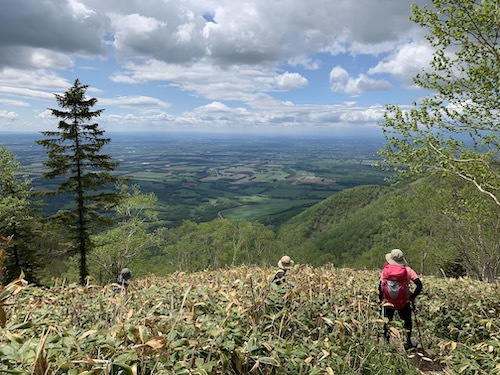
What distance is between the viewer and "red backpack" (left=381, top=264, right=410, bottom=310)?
21.9ft

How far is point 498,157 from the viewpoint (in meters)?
11.9

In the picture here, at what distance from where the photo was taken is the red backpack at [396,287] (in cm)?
668

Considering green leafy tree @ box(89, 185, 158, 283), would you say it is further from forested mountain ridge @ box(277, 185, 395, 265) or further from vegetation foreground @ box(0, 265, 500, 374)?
forested mountain ridge @ box(277, 185, 395, 265)

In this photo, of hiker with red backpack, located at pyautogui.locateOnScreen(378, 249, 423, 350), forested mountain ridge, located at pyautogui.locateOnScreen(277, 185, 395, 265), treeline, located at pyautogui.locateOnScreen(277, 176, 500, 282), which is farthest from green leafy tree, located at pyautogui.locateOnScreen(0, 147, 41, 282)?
forested mountain ridge, located at pyautogui.locateOnScreen(277, 185, 395, 265)

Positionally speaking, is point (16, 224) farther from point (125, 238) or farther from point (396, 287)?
point (396, 287)

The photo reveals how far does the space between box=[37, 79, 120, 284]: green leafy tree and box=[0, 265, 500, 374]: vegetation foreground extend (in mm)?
17583

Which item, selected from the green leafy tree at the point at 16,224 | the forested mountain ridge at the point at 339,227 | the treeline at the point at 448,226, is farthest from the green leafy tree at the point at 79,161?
the forested mountain ridge at the point at 339,227

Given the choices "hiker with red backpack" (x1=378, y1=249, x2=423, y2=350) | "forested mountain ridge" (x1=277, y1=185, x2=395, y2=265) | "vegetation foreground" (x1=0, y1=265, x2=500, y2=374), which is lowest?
"forested mountain ridge" (x1=277, y1=185, x2=395, y2=265)

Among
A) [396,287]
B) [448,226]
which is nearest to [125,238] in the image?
[448,226]

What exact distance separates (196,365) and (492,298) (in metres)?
8.16

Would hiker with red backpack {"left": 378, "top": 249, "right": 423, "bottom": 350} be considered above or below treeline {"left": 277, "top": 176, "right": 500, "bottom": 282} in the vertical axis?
above

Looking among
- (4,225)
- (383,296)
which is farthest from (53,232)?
(383,296)

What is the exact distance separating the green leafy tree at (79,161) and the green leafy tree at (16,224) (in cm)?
315

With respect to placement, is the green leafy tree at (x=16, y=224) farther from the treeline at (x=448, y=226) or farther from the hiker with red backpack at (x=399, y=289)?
the hiker with red backpack at (x=399, y=289)
